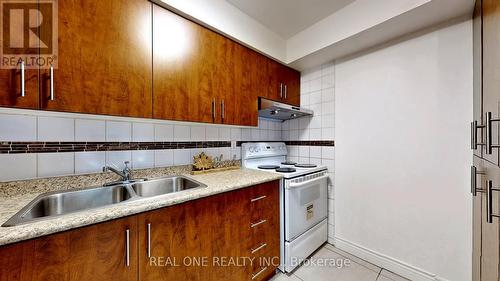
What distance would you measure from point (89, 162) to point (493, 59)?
2.24 meters

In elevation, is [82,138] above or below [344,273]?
above

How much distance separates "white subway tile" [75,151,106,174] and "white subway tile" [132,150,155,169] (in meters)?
0.19

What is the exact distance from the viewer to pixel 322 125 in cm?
215

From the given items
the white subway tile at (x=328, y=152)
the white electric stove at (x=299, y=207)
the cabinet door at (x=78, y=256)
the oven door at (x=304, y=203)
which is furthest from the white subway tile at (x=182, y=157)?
the white subway tile at (x=328, y=152)

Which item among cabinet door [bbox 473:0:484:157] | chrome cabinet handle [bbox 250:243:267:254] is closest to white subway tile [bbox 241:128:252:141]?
chrome cabinet handle [bbox 250:243:267:254]

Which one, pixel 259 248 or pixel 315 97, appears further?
pixel 315 97

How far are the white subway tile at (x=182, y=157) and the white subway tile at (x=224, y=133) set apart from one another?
393 mm

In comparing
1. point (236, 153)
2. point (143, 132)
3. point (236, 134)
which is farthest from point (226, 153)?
point (143, 132)

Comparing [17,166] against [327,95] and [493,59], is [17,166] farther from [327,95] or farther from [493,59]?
[327,95]

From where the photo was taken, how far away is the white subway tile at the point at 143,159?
1422 millimetres

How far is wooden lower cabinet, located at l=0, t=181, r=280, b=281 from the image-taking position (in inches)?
26.9

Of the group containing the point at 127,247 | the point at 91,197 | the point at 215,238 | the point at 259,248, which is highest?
the point at 91,197

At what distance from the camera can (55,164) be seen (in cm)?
114

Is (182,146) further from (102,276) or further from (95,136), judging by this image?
(102,276)
